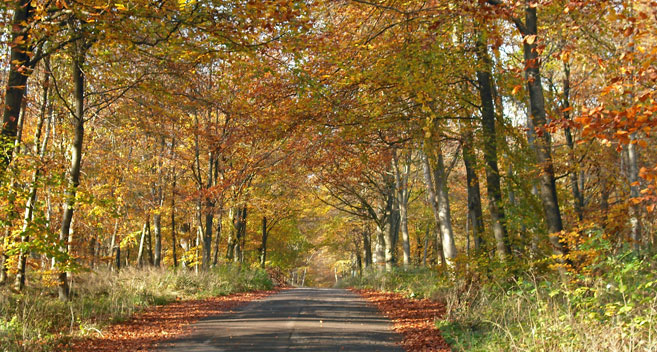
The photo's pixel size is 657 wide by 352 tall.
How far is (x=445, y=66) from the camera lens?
10.6m

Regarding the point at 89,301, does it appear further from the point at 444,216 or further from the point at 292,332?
the point at 444,216

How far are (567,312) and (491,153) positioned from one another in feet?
16.9

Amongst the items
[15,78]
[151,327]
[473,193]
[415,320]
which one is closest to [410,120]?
[473,193]

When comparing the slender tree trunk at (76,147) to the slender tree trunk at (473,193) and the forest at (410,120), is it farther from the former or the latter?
the slender tree trunk at (473,193)

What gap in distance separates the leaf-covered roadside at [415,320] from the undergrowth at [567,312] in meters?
0.26

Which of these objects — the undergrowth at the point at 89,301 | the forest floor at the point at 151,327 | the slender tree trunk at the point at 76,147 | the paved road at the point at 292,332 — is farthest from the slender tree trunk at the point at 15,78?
the paved road at the point at 292,332

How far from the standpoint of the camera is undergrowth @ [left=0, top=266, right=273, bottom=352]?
7.91 meters

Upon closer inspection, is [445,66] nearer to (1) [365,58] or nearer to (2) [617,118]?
(1) [365,58]

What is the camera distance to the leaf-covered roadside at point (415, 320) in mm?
8417

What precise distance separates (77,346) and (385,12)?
29.8ft

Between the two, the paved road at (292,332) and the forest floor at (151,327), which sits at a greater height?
the forest floor at (151,327)

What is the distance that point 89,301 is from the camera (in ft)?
37.9

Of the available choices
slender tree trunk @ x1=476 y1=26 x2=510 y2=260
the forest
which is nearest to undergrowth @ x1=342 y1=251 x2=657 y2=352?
the forest

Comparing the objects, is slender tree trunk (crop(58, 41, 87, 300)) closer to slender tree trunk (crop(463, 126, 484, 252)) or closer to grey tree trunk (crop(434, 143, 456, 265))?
slender tree trunk (crop(463, 126, 484, 252))
